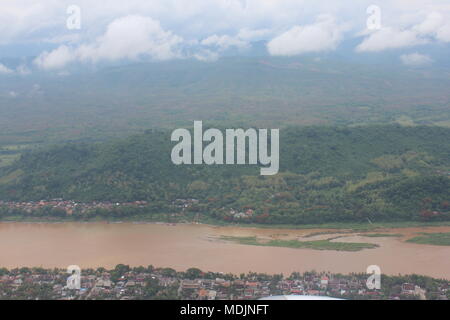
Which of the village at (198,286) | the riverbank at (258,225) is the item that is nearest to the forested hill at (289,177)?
the riverbank at (258,225)

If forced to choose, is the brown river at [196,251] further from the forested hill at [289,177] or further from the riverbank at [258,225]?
the forested hill at [289,177]

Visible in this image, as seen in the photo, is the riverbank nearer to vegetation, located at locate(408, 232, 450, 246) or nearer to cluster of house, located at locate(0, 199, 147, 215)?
cluster of house, located at locate(0, 199, 147, 215)

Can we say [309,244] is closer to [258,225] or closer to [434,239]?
[258,225]

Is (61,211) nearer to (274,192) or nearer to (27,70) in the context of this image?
(274,192)

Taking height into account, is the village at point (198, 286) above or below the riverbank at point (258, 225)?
below

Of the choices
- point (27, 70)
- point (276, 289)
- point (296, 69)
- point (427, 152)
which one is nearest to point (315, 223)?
point (276, 289)

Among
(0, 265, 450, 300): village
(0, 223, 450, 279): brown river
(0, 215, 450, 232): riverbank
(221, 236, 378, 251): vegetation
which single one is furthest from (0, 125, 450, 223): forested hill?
(0, 265, 450, 300): village
